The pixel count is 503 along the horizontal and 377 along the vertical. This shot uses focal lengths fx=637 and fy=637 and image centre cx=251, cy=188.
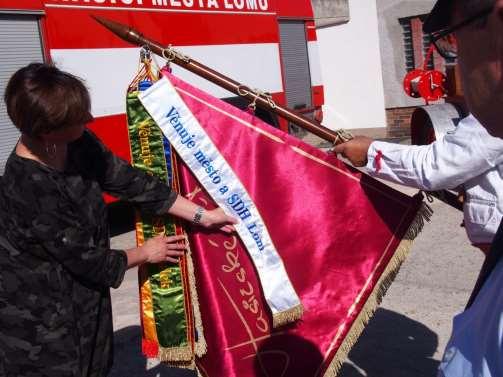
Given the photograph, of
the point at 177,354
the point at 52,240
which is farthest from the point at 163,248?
the point at 52,240

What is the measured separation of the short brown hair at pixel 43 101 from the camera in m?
2.05

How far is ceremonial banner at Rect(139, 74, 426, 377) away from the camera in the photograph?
2641 millimetres

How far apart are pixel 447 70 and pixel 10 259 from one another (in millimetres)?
2323

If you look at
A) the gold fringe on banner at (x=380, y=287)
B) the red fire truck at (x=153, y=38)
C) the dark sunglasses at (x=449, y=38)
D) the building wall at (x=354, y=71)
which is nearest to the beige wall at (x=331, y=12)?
the building wall at (x=354, y=71)

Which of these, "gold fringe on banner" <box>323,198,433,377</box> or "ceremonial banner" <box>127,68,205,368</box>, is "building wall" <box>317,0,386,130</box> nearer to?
"gold fringe on banner" <box>323,198,433,377</box>

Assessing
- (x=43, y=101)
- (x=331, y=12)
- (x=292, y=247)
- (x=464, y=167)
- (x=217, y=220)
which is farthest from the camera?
(x=331, y=12)

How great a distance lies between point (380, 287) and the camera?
276 centimetres

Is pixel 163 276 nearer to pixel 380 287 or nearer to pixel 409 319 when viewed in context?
pixel 380 287

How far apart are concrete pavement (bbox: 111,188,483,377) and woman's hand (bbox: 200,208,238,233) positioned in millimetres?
1498

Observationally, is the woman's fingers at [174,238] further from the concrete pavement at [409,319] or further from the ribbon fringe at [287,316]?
the concrete pavement at [409,319]

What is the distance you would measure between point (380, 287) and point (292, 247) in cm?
43

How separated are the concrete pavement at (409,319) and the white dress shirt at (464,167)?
1.53 metres

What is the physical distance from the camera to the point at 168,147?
2.67 metres

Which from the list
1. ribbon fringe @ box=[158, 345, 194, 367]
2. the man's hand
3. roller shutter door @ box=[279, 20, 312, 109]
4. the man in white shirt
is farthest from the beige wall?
the man in white shirt
